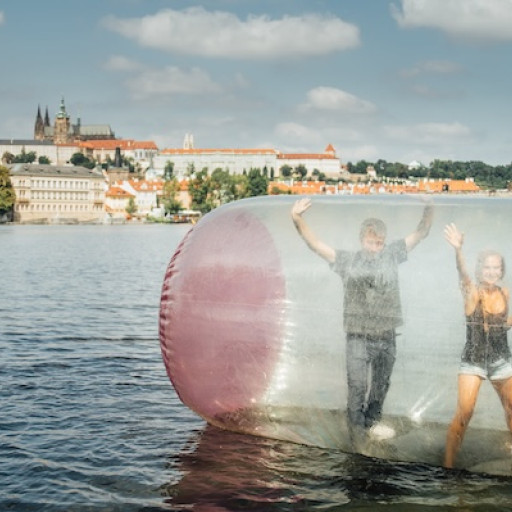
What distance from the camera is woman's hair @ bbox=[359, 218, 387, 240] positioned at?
6930 mm

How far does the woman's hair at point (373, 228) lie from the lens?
6930 mm

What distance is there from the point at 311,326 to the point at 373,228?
798 mm

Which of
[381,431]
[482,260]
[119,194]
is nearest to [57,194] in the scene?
[119,194]

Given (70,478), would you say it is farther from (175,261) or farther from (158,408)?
(158,408)

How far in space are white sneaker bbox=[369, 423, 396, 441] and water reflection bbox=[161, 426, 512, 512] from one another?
0.28m

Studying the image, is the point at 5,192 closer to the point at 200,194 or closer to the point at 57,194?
the point at 200,194

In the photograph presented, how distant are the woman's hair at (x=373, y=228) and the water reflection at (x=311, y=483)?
164 cm

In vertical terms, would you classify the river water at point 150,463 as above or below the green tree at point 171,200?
below

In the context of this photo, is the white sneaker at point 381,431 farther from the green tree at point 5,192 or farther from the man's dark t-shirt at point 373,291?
the green tree at point 5,192

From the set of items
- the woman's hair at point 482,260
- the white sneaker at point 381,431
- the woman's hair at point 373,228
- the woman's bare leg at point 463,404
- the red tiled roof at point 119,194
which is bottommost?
the white sneaker at point 381,431

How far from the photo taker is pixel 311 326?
6.94 m

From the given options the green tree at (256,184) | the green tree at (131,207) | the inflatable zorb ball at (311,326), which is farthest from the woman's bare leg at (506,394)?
the green tree at (131,207)

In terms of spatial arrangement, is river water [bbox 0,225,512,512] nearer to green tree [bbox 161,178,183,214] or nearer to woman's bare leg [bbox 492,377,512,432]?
woman's bare leg [bbox 492,377,512,432]

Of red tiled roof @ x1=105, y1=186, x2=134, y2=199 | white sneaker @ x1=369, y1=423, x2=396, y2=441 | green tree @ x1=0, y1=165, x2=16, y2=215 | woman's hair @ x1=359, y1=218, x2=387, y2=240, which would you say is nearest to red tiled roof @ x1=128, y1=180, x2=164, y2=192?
red tiled roof @ x1=105, y1=186, x2=134, y2=199
